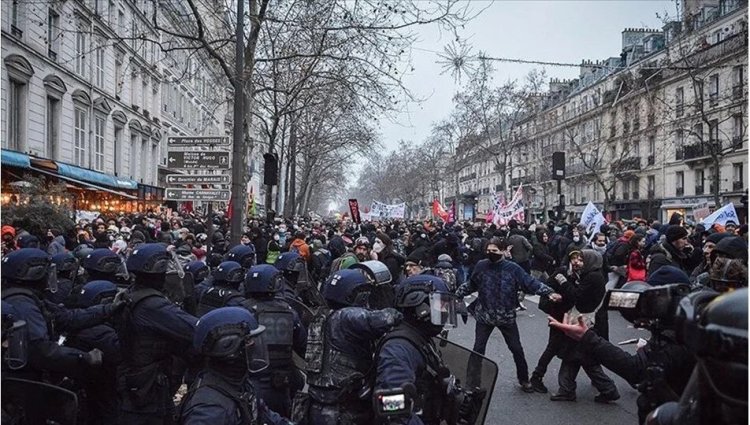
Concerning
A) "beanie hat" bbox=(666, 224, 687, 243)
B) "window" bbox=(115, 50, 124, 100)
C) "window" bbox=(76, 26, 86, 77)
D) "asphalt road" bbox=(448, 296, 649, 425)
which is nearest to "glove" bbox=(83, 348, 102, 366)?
"asphalt road" bbox=(448, 296, 649, 425)

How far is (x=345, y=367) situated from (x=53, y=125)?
2228 centimetres

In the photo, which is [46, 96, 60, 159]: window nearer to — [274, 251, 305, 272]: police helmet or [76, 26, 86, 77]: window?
[76, 26, 86, 77]: window

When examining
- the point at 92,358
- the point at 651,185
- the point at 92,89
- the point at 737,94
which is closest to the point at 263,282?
the point at 92,358

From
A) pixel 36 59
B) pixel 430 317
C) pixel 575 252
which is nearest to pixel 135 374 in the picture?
pixel 430 317

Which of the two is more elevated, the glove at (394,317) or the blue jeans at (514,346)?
the glove at (394,317)

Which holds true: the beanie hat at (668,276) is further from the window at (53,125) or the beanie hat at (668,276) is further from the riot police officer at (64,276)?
the window at (53,125)

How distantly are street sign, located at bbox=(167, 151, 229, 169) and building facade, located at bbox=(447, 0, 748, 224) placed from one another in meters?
15.7

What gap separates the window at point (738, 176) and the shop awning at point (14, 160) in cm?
3198

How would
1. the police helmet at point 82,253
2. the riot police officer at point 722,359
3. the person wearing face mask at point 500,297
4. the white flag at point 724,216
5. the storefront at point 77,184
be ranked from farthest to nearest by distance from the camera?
1. the storefront at point 77,184
2. the white flag at point 724,216
3. the person wearing face mask at point 500,297
4. the police helmet at point 82,253
5. the riot police officer at point 722,359

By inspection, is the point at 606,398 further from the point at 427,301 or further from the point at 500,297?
the point at 427,301

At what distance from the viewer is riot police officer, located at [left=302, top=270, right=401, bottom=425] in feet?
10.8

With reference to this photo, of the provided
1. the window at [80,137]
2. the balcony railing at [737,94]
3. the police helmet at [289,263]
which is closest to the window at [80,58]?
the window at [80,137]

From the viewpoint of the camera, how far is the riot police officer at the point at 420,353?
2.95 metres

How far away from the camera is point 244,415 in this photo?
9.24 feet
